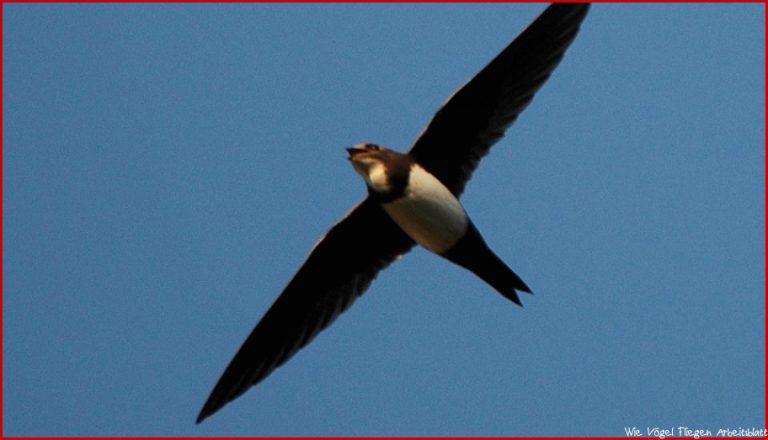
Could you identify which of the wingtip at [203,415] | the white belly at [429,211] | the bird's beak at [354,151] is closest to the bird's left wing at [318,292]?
the wingtip at [203,415]

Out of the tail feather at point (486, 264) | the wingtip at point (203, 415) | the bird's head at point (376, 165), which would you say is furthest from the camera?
the wingtip at point (203, 415)

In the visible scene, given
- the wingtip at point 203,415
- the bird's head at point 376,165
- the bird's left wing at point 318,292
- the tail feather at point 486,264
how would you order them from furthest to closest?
the wingtip at point 203,415, the bird's left wing at point 318,292, the tail feather at point 486,264, the bird's head at point 376,165

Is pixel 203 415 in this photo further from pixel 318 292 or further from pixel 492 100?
pixel 492 100

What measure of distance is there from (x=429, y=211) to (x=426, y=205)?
6cm

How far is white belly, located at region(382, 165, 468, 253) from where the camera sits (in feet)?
33.2

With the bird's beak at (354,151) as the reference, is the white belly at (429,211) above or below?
below

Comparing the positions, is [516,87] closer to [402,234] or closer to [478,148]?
[478,148]

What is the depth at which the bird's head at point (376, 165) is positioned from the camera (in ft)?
33.0

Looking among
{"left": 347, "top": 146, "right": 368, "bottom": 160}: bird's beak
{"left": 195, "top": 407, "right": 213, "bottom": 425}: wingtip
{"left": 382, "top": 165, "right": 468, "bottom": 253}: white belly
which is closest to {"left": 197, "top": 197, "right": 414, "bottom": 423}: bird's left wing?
{"left": 195, "top": 407, "right": 213, "bottom": 425}: wingtip

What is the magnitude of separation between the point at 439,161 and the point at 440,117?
398mm

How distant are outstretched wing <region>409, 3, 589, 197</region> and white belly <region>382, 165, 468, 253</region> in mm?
320

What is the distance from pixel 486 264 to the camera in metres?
10.4

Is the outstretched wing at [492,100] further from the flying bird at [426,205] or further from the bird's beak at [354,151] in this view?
the bird's beak at [354,151]

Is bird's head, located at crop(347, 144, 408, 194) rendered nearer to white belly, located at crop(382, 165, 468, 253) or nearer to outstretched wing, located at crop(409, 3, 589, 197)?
white belly, located at crop(382, 165, 468, 253)
